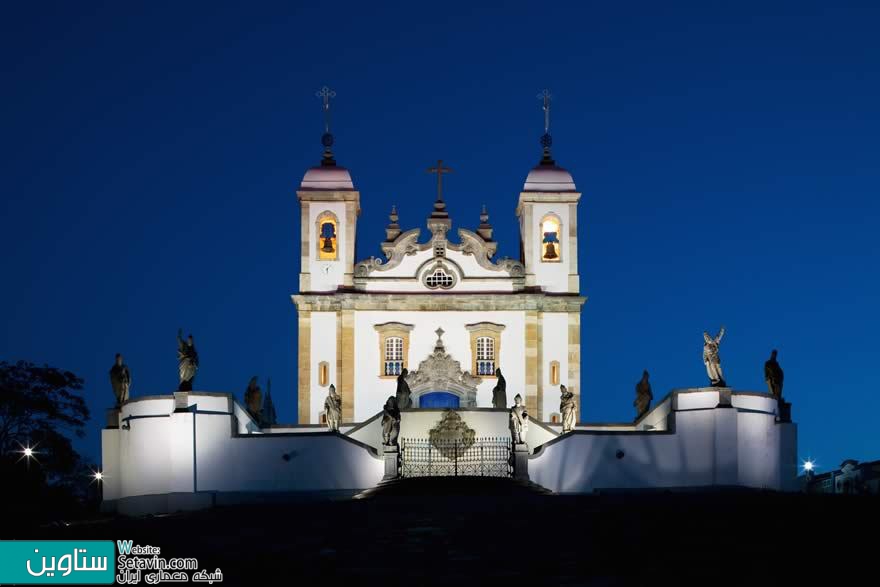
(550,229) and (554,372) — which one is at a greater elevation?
(550,229)

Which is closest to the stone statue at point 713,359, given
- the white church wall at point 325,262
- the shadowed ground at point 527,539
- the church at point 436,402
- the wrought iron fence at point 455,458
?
the church at point 436,402

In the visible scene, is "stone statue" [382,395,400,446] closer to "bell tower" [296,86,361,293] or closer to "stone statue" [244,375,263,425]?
"stone statue" [244,375,263,425]

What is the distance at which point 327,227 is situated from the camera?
56.4 metres

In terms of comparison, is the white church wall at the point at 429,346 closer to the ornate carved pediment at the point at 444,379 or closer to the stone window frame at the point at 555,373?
the ornate carved pediment at the point at 444,379

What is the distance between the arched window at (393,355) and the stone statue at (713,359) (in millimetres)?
13429

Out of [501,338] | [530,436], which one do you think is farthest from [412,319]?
[530,436]

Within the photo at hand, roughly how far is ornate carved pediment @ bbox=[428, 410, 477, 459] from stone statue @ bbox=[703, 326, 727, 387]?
608 cm

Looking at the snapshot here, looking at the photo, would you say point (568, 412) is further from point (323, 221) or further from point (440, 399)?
point (323, 221)

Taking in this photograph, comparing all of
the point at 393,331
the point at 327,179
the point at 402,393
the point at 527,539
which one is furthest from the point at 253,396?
the point at 527,539

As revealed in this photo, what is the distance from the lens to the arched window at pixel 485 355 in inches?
2135

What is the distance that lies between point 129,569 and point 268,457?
17.9 meters

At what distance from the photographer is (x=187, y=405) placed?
136 ft

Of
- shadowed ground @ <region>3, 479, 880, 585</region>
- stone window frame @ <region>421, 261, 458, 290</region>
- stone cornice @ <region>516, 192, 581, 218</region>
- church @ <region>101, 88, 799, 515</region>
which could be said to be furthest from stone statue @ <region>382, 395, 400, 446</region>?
stone cornice @ <region>516, 192, 581, 218</region>

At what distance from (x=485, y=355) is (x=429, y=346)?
5.55 ft
